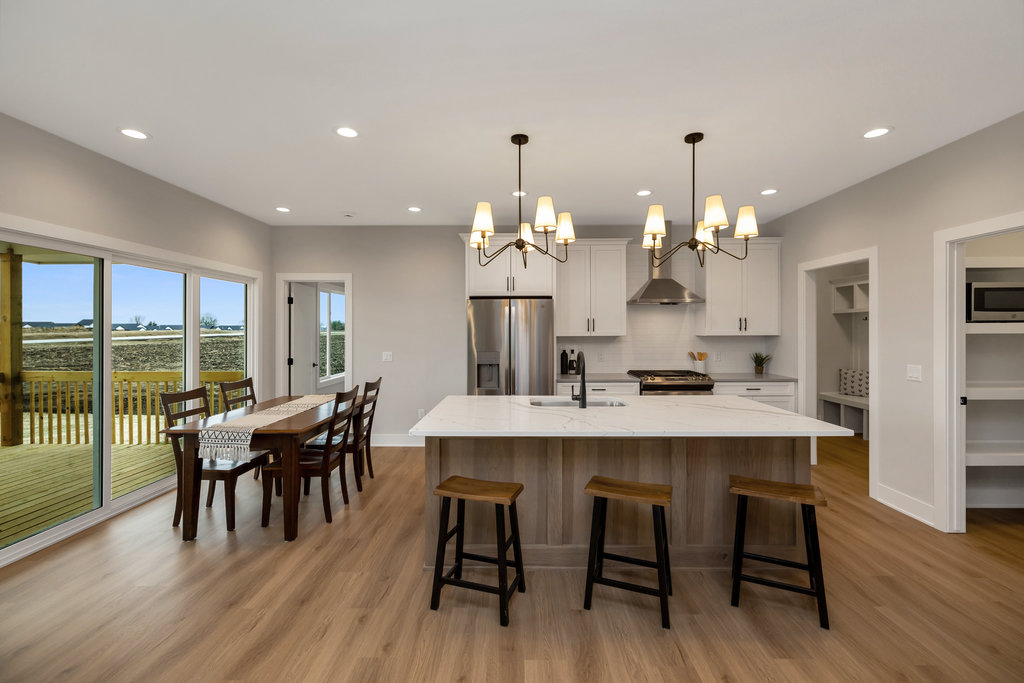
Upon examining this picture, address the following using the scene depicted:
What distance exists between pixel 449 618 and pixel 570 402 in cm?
150

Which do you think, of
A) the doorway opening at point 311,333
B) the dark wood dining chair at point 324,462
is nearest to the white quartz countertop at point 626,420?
the dark wood dining chair at point 324,462

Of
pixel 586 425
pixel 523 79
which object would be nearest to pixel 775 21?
pixel 523 79

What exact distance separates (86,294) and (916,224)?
5.85 metres

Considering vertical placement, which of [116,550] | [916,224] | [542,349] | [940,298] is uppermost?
[916,224]

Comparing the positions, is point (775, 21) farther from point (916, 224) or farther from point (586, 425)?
point (916, 224)

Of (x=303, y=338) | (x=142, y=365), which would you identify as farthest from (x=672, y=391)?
(x=142, y=365)

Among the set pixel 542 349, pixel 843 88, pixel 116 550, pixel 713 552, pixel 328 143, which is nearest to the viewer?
pixel 843 88

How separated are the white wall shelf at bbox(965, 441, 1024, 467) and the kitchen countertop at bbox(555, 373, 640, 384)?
2.45m

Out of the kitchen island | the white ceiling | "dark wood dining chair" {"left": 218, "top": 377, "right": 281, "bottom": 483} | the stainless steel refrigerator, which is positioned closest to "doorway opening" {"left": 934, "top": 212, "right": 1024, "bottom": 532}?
the white ceiling

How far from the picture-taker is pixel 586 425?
229cm

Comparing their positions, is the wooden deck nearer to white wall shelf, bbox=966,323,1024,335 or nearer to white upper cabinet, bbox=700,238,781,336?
white upper cabinet, bbox=700,238,781,336

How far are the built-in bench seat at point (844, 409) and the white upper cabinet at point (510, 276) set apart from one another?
3.77 metres

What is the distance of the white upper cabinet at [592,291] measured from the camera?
194 inches

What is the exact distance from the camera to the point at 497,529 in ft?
6.95
